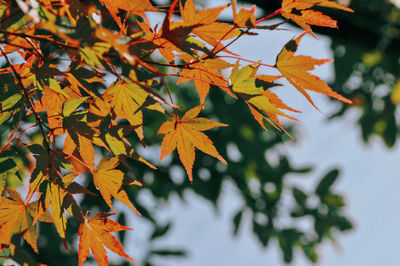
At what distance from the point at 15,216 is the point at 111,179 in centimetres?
16

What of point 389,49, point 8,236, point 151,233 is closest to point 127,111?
point 8,236

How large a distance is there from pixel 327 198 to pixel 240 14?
70.7 inches

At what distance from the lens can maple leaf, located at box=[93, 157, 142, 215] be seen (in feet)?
1.88

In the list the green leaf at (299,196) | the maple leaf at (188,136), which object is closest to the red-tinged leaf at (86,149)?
the maple leaf at (188,136)

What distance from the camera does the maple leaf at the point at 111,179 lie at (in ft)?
1.88

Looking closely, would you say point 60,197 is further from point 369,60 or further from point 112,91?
point 369,60

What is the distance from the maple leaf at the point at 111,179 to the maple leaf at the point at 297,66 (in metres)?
0.29

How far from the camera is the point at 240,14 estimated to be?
0.48 meters

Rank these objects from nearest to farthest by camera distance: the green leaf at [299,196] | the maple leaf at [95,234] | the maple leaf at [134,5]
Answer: the maple leaf at [134,5] < the maple leaf at [95,234] < the green leaf at [299,196]

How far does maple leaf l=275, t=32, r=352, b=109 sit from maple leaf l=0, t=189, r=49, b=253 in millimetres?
427

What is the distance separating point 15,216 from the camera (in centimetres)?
58

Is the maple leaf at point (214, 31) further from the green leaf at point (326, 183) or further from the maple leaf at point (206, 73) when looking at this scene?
the green leaf at point (326, 183)

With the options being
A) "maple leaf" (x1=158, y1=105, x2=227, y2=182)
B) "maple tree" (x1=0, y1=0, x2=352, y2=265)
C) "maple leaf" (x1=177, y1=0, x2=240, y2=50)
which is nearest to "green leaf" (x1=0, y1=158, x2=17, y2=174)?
"maple tree" (x1=0, y1=0, x2=352, y2=265)

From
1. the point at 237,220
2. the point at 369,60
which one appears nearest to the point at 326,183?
the point at 237,220
